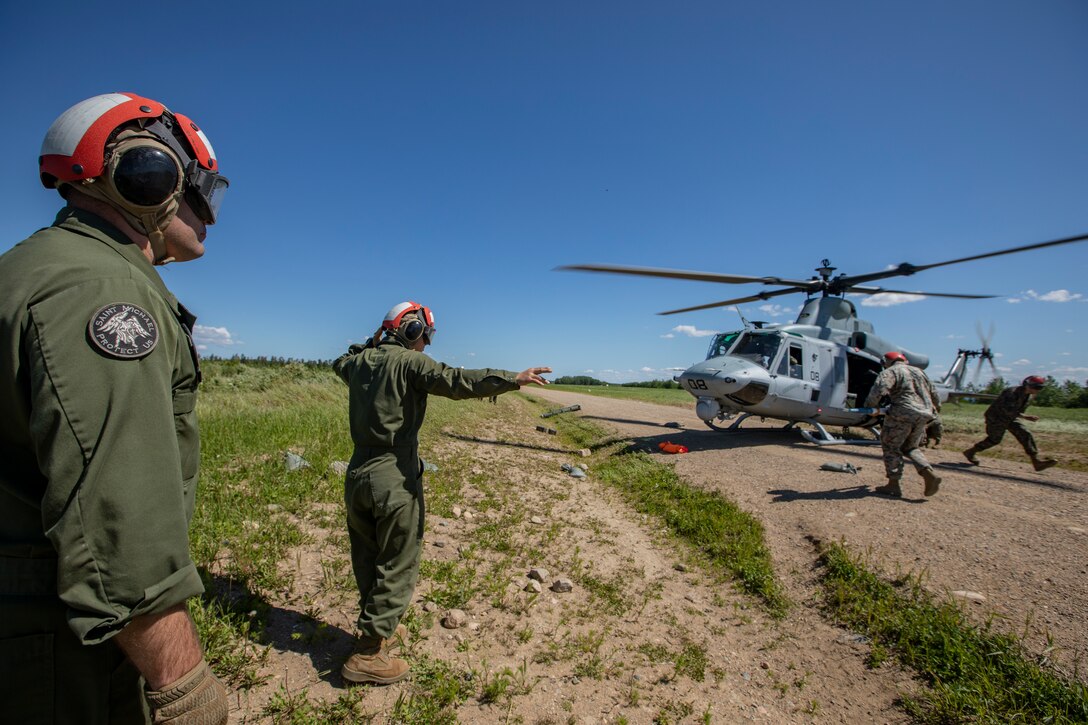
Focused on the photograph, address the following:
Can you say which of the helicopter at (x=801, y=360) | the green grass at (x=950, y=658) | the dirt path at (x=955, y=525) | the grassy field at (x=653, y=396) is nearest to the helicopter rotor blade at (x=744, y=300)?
the helicopter at (x=801, y=360)

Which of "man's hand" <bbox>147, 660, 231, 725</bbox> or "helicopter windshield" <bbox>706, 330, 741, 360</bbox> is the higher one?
"helicopter windshield" <bbox>706, 330, 741, 360</bbox>

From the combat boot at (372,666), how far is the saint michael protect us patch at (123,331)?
8.63 feet

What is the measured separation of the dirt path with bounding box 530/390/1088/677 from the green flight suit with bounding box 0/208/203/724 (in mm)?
4948

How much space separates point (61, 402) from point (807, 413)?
42.6ft

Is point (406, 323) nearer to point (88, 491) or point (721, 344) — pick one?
point (88, 491)

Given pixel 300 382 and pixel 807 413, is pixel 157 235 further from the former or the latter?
pixel 300 382

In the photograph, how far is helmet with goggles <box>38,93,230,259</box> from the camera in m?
1.32

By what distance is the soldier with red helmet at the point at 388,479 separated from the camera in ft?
9.98

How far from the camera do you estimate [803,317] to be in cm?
1261

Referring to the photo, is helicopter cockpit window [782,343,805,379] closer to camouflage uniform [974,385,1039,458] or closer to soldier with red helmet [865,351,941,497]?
camouflage uniform [974,385,1039,458]

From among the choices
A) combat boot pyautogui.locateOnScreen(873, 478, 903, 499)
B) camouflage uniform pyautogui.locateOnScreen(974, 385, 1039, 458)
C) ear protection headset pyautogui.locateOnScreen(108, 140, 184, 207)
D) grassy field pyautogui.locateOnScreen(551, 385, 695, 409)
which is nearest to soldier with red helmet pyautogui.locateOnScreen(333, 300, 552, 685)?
ear protection headset pyautogui.locateOnScreen(108, 140, 184, 207)

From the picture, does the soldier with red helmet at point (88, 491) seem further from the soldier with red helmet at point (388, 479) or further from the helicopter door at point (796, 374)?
the helicopter door at point (796, 374)

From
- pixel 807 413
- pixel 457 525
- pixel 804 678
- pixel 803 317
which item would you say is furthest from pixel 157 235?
pixel 803 317

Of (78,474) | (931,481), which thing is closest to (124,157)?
(78,474)
